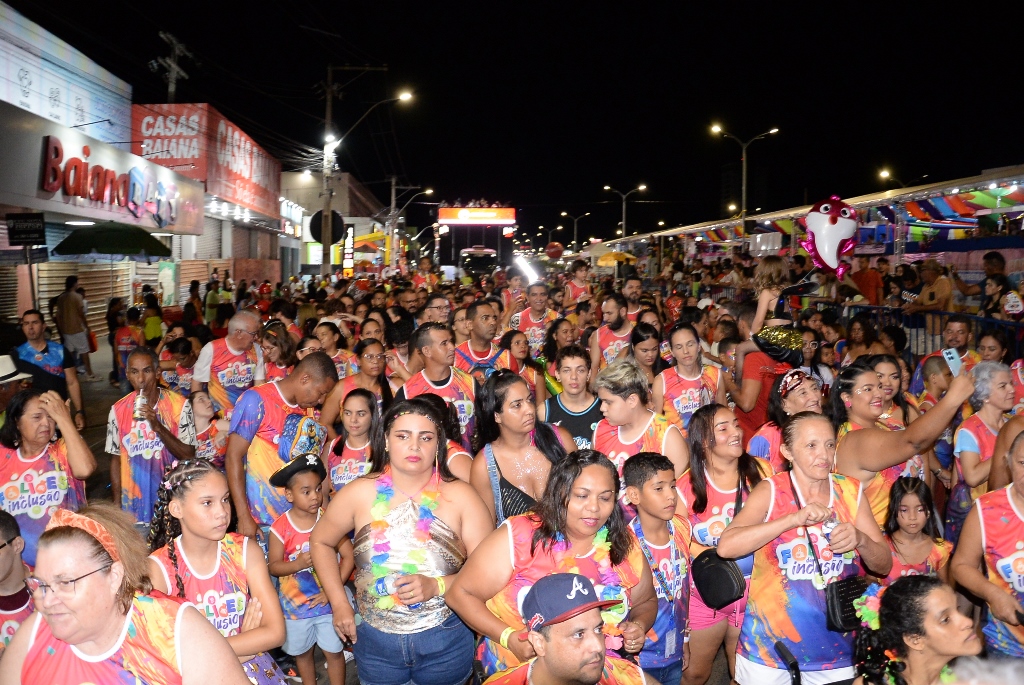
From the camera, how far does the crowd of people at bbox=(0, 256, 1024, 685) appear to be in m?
2.95

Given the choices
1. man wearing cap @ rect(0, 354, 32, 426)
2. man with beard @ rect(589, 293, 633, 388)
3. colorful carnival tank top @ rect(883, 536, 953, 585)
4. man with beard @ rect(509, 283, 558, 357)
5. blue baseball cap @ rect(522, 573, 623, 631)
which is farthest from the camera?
man with beard @ rect(509, 283, 558, 357)

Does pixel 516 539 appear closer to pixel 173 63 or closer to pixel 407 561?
pixel 407 561

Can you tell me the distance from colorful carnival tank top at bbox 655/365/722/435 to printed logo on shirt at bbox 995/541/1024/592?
3.00 metres

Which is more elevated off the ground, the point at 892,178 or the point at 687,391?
the point at 892,178

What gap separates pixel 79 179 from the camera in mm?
19547

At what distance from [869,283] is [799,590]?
12910mm

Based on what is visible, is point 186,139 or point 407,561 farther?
point 186,139

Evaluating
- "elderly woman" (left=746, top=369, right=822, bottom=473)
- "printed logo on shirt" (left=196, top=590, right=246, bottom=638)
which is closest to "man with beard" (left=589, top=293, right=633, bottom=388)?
"elderly woman" (left=746, top=369, right=822, bottom=473)

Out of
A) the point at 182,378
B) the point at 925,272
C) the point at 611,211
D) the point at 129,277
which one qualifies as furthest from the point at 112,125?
the point at 611,211

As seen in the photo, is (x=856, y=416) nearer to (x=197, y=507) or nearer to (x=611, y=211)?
(x=197, y=507)

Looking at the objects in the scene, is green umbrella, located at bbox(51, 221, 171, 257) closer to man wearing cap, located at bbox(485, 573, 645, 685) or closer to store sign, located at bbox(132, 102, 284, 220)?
man wearing cap, located at bbox(485, 573, 645, 685)

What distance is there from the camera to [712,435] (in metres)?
5.02

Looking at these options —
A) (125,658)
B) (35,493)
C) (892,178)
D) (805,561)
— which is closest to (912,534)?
(805,561)

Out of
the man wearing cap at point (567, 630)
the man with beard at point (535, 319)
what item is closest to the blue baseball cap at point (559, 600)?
the man wearing cap at point (567, 630)
